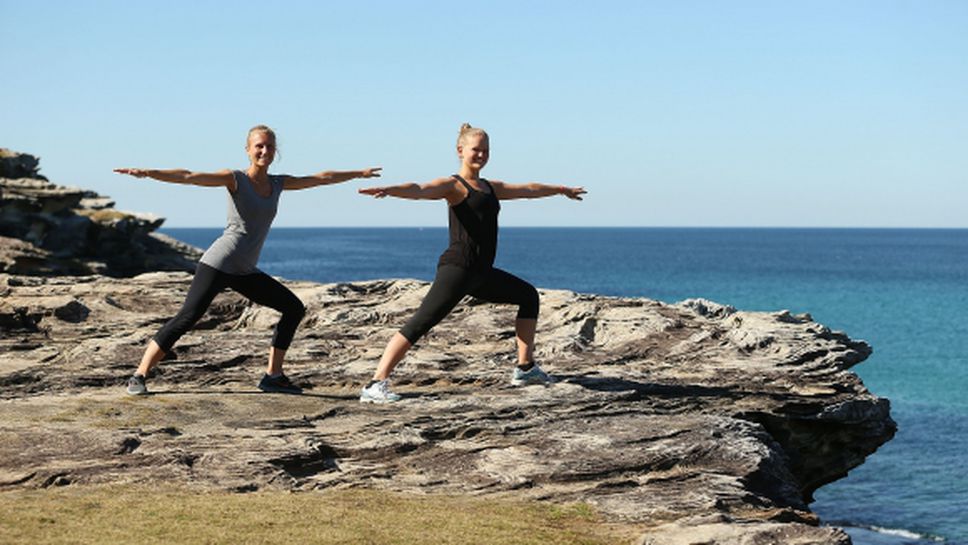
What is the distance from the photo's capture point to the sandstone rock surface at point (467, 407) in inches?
497

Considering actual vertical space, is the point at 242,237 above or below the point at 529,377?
above

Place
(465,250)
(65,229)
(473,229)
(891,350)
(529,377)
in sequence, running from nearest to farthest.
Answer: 1. (473,229)
2. (465,250)
3. (529,377)
4. (65,229)
5. (891,350)

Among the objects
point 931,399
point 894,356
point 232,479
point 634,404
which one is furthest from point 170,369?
point 894,356

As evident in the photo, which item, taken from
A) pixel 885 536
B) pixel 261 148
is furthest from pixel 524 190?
pixel 885 536

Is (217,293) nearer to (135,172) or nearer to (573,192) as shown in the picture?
(135,172)

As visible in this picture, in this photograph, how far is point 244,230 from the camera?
15312mm

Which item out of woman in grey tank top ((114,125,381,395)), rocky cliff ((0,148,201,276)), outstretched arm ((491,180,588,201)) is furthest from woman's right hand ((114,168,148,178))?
rocky cliff ((0,148,201,276))

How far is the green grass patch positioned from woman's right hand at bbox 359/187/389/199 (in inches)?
140

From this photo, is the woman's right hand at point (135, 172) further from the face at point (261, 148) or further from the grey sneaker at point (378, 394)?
the grey sneaker at point (378, 394)

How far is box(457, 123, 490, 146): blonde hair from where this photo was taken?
15.0 m

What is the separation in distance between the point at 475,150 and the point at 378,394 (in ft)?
12.0

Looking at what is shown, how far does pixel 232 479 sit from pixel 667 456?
5186 millimetres

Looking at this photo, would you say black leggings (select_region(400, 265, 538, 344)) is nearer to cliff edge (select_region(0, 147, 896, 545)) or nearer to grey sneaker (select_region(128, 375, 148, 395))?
cliff edge (select_region(0, 147, 896, 545))

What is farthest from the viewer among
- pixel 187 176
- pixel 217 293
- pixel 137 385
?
pixel 217 293
